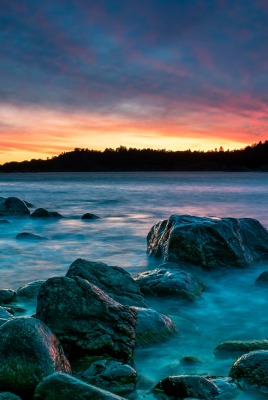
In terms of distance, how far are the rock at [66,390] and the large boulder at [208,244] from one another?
5.65 m

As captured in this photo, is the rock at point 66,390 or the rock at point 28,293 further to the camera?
the rock at point 28,293

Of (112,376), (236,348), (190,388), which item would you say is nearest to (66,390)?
(112,376)

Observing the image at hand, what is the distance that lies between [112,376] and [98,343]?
0.47 m

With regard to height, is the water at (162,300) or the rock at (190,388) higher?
the rock at (190,388)

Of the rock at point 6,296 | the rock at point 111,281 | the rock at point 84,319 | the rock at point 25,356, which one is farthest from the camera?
the rock at point 6,296

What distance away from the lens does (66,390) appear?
10.00ft

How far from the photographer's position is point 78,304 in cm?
441

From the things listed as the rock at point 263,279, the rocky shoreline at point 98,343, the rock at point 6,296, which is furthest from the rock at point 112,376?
the rock at point 263,279

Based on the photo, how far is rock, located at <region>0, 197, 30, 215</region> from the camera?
63.8 feet

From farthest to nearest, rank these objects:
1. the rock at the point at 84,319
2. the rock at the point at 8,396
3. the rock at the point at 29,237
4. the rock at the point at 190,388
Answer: the rock at the point at 29,237, the rock at the point at 84,319, the rock at the point at 190,388, the rock at the point at 8,396

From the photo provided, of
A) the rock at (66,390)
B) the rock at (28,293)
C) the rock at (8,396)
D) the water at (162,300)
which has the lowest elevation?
the water at (162,300)

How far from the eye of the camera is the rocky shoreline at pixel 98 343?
135 inches

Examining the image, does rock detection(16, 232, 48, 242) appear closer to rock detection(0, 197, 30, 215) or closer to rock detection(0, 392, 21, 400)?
rock detection(0, 197, 30, 215)

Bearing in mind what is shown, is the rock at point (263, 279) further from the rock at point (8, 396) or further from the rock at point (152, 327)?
the rock at point (8, 396)
